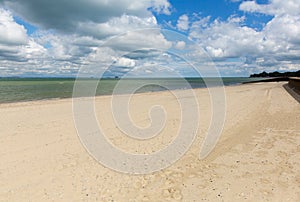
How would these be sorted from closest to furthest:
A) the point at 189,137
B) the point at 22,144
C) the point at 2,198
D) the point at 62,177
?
the point at 2,198
the point at 62,177
the point at 22,144
the point at 189,137

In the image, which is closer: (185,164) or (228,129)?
(185,164)

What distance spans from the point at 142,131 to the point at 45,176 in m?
4.41

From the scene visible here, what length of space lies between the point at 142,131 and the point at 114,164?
11.0ft

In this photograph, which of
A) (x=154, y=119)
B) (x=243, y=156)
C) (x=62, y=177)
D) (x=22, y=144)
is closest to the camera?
(x=62, y=177)

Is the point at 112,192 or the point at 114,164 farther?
the point at 114,164

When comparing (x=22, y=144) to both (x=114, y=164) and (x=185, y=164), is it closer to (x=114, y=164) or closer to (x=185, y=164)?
(x=114, y=164)

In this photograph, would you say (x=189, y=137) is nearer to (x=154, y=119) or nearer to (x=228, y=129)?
(x=228, y=129)

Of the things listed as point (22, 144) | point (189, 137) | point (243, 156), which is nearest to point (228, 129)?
point (189, 137)

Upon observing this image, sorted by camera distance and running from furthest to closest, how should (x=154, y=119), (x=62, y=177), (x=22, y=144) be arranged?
(x=154, y=119)
(x=22, y=144)
(x=62, y=177)

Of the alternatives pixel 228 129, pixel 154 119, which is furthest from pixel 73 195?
pixel 154 119

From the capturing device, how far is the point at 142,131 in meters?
8.85

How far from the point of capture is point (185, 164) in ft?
18.2

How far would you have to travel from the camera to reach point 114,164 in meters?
5.56

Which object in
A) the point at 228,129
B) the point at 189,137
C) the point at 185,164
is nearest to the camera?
the point at 185,164
